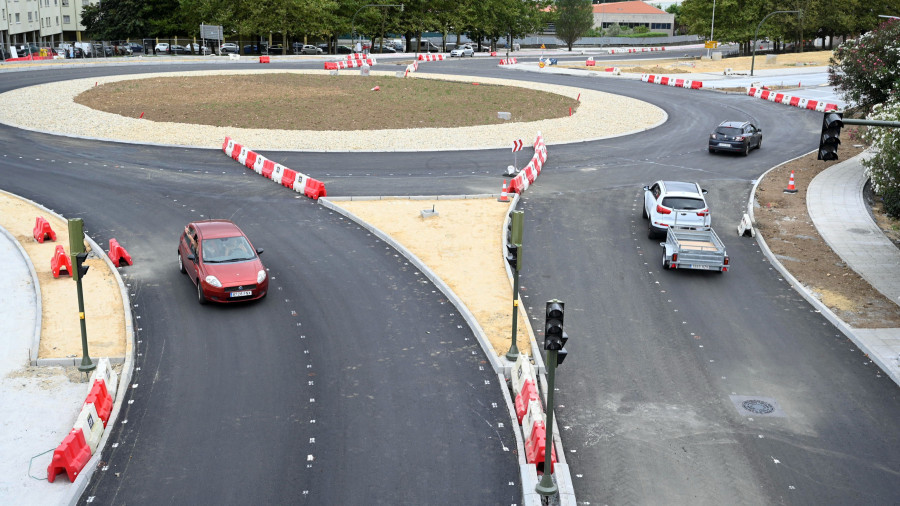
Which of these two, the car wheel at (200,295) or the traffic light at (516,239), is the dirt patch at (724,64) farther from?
the traffic light at (516,239)

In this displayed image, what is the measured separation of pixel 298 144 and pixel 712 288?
74.6ft

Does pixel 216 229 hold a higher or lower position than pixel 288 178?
lower

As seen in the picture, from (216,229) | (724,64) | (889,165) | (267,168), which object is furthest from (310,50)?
(889,165)

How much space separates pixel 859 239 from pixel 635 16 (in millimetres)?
146075

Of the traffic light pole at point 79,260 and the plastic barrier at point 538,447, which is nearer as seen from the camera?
the plastic barrier at point 538,447

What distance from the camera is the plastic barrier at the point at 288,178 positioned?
30.9 meters

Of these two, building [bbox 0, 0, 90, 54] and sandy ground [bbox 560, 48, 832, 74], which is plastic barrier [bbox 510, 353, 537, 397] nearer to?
sandy ground [bbox 560, 48, 832, 74]

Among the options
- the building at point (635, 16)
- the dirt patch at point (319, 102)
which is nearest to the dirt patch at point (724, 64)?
the dirt patch at point (319, 102)

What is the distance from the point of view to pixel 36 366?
54.7ft

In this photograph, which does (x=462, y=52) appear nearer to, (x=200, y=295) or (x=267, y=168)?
(x=267, y=168)

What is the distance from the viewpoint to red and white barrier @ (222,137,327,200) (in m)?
29.6

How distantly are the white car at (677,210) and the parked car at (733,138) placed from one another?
14049mm

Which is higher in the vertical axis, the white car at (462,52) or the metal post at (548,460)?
the white car at (462,52)

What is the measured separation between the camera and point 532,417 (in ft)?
46.0
